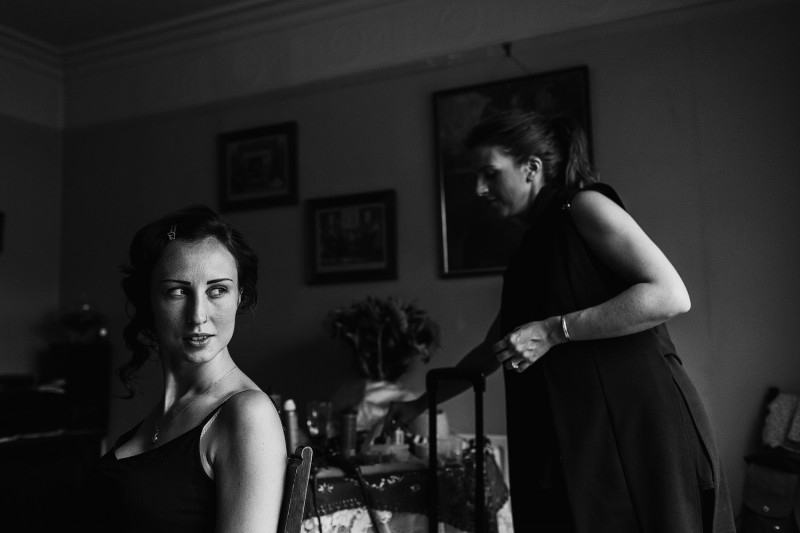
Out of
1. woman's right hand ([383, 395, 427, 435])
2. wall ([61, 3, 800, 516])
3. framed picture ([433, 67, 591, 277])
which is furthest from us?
framed picture ([433, 67, 591, 277])

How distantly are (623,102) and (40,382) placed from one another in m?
3.83

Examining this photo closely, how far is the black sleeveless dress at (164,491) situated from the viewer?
4.22 feet

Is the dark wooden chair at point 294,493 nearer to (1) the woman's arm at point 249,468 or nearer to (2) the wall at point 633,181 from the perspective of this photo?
(1) the woman's arm at point 249,468

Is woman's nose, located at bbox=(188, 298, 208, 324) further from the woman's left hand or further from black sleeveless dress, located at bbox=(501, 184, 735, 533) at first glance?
black sleeveless dress, located at bbox=(501, 184, 735, 533)

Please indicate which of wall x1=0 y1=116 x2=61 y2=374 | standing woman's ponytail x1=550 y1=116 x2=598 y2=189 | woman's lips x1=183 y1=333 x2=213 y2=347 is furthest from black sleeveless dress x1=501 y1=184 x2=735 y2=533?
wall x1=0 y1=116 x2=61 y2=374

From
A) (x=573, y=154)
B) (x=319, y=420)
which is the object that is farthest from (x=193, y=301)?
(x=319, y=420)

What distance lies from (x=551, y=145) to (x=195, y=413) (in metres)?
1.26

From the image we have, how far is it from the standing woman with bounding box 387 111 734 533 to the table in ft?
1.74

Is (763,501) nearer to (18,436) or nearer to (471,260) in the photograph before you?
(471,260)

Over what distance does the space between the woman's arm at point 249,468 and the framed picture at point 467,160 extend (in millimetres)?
2380

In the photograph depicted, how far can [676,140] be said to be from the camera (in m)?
3.25

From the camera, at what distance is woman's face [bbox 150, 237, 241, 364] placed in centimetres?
145

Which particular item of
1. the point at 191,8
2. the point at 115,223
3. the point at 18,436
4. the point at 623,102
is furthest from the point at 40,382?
the point at 623,102

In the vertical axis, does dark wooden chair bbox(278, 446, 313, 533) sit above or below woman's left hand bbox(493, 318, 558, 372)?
below
